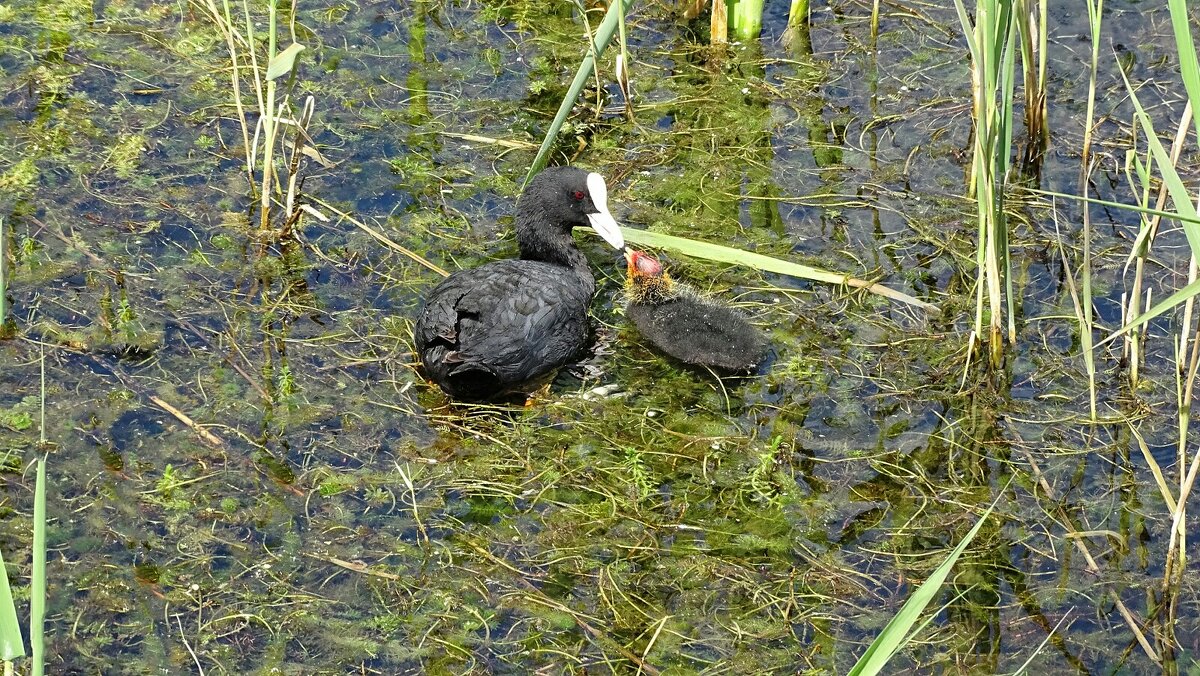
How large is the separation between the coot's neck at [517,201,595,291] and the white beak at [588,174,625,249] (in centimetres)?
16

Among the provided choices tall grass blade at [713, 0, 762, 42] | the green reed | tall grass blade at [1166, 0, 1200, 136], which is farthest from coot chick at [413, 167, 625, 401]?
tall grass blade at [1166, 0, 1200, 136]

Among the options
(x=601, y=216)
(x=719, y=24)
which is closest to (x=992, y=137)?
(x=601, y=216)

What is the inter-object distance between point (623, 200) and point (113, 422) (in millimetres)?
2371

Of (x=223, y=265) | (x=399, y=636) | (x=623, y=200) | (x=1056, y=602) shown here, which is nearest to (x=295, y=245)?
(x=223, y=265)

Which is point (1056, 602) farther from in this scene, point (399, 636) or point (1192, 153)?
point (1192, 153)

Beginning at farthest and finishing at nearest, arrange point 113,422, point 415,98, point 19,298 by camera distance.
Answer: point 415,98 < point 19,298 < point 113,422

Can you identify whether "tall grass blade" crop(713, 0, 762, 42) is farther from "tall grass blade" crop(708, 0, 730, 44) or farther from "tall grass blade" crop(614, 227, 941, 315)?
"tall grass blade" crop(614, 227, 941, 315)

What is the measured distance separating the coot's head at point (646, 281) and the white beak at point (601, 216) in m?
0.12

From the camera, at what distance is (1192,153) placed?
599 cm

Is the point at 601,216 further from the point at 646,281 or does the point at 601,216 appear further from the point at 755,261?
the point at 755,261

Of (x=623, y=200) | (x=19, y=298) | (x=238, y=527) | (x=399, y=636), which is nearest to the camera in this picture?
(x=399, y=636)

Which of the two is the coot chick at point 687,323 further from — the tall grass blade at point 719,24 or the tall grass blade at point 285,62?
the tall grass blade at point 719,24

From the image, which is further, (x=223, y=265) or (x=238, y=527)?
(x=223, y=265)

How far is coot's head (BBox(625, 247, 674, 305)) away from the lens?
4.98 metres
